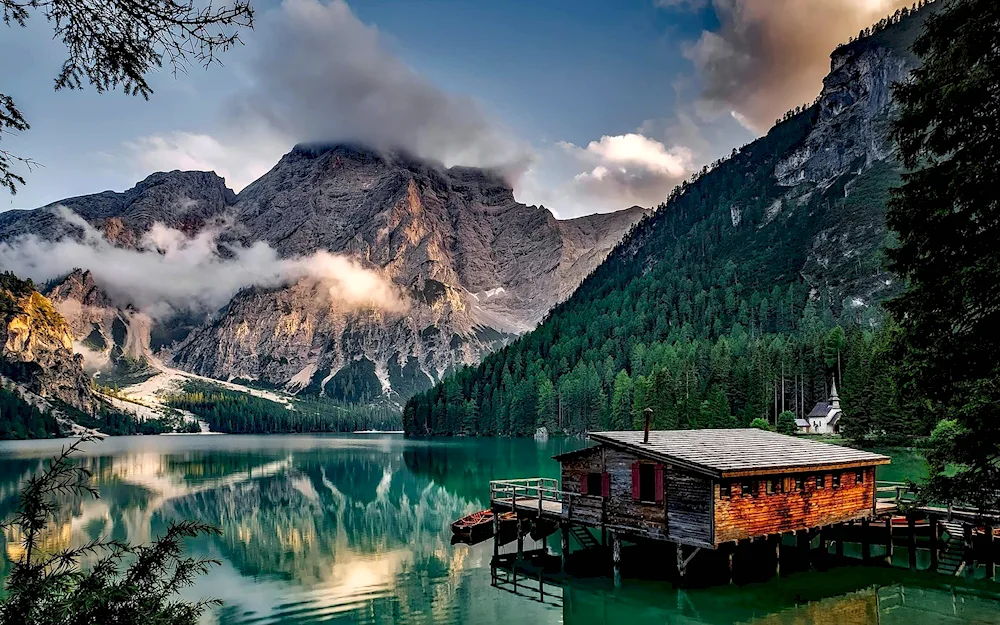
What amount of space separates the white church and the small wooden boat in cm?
7549

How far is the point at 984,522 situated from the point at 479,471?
207 ft

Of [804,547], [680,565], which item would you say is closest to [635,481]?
[680,565]

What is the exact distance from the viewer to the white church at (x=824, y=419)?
107 m

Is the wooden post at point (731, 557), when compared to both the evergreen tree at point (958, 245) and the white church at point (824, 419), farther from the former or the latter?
the white church at point (824, 419)

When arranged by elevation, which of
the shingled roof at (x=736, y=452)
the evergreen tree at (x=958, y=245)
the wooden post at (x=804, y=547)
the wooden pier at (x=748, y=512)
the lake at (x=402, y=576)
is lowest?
the lake at (x=402, y=576)

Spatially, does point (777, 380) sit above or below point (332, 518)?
above

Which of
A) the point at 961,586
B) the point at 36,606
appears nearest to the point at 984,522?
the point at 961,586

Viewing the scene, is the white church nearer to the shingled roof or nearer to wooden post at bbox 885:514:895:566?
wooden post at bbox 885:514:895:566

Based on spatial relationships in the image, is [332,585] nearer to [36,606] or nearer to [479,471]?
[36,606]

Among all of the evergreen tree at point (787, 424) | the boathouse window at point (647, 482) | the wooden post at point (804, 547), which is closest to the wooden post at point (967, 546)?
the wooden post at point (804, 547)

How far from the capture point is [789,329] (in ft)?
630

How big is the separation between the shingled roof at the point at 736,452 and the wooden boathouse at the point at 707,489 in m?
0.06

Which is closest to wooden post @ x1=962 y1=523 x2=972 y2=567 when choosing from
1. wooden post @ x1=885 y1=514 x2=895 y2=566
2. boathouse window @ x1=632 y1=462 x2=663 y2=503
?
wooden post @ x1=885 y1=514 x2=895 y2=566

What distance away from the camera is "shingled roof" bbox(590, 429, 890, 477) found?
101 feet
